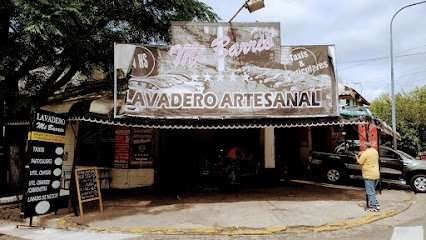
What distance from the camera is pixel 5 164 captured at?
15883 mm

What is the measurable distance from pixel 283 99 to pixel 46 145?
6.00 m

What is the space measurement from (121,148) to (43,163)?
16.4 ft

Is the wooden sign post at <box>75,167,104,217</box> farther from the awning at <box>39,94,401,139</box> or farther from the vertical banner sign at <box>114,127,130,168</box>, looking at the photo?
the vertical banner sign at <box>114,127,130,168</box>

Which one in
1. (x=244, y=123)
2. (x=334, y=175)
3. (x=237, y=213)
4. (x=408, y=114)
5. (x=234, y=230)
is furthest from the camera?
(x=408, y=114)

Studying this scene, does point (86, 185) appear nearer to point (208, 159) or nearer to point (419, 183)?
point (208, 159)

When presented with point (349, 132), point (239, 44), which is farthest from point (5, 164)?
point (349, 132)

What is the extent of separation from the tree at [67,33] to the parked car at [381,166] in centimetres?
722

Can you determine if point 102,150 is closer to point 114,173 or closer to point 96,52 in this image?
point 114,173

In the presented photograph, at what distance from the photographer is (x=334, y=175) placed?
19109 millimetres

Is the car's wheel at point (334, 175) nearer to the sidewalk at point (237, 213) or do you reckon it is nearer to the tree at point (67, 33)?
the sidewalk at point (237, 213)

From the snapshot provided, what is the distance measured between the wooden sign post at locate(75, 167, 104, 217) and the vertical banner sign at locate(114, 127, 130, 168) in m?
3.50

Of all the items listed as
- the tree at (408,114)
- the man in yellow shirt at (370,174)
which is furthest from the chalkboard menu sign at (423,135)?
the man in yellow shirt at (370,174)

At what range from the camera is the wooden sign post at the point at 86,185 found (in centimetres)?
1227

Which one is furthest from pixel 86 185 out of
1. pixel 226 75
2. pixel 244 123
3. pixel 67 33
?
pixel 226 75
